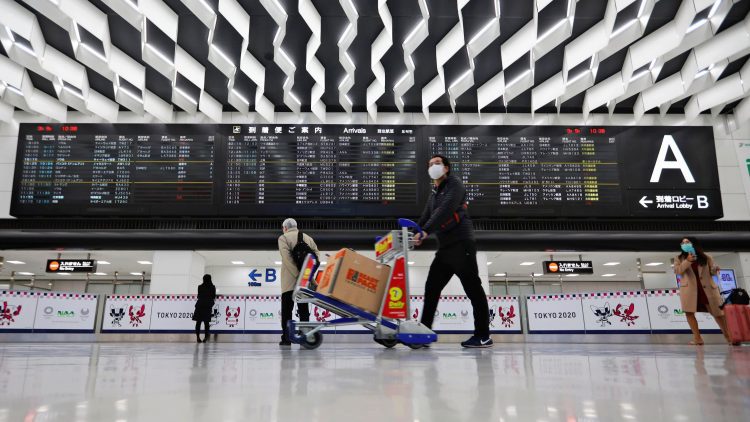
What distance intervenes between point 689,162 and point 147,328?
11477 millimetres

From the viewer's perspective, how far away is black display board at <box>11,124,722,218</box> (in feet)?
Answer: 28.6

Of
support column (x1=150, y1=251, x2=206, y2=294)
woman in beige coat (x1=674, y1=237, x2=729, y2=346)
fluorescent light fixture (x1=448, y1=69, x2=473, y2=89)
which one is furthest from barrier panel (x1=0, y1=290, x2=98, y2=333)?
woman in beige coat (x1=674, y1=237, x2=729, y2=346)

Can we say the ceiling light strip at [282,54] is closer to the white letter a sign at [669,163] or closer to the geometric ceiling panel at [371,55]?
the geometric ceiling panel at [371,55]

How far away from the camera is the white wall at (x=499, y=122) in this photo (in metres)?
9.38

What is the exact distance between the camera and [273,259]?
455 inches

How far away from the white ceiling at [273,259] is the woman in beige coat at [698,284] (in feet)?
18.3

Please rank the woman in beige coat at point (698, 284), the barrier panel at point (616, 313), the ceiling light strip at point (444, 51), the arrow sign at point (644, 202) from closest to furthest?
the woman in beige coat at point (698, 284) < the ceiling light strip at point (444, 51) < the barrier panel at point (616, 313) < the arrow sign at point (644, 202)

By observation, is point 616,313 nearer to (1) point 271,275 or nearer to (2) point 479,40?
(2) point 479,40

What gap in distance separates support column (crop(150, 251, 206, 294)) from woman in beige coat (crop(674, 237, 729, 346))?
9.07 m

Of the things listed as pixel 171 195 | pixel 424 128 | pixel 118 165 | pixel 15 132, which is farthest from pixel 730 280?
pixel 15 132

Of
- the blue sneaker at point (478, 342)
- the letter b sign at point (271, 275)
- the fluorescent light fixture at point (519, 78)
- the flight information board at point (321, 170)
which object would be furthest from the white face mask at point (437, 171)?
the letter b sign at point (271, 275)

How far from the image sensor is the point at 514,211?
8758 millimetres

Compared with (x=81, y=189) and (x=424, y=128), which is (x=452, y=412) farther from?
(x=81, y=189)

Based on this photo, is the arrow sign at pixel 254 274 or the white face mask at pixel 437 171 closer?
the white face mask at pixel 437 171
